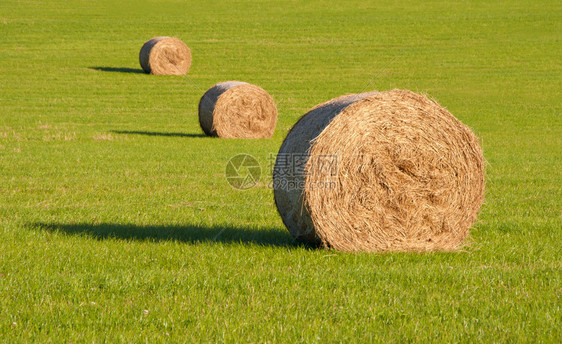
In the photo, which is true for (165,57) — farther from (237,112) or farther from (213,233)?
(213,233)

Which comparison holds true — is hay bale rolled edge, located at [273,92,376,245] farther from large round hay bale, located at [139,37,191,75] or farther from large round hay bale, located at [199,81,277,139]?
large round hay bale, located at [139,37,191,75]

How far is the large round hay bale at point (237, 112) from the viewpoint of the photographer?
20703 mm

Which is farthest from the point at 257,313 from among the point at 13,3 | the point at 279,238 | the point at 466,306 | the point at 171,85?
the point at 13,3

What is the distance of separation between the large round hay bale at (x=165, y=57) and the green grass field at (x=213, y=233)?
29.4 inches

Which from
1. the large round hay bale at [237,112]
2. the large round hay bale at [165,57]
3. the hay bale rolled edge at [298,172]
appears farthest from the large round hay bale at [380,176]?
the large round hay bale at [165,57]

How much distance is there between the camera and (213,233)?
843cm

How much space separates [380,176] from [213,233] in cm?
229

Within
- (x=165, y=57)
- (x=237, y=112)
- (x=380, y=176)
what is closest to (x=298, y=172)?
(x=380, y=176)

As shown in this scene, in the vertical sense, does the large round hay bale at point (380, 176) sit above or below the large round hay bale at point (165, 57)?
above

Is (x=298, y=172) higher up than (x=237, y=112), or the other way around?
(x=298, y=172)

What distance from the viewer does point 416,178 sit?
7.93m

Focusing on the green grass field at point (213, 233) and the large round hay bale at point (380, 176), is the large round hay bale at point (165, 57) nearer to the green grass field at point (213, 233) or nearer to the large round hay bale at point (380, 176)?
the green grass field at point (213, 233)

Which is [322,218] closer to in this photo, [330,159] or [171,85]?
[330,159]

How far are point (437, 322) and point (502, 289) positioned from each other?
1.22 metres
